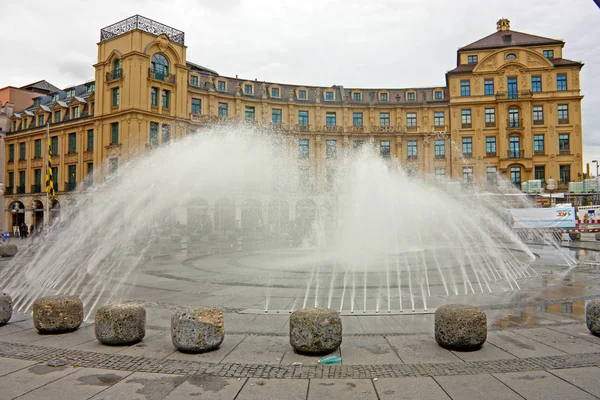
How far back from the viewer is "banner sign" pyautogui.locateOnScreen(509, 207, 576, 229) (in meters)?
34.2

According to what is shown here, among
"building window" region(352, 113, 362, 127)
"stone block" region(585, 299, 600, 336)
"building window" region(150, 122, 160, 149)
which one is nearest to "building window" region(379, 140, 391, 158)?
"building window" region(352, 113, 362, 127)

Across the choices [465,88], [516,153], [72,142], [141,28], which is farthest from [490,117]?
[72,142]

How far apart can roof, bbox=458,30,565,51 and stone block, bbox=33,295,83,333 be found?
61.7 m

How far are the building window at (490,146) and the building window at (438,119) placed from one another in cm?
641

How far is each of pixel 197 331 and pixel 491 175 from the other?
56901 mm

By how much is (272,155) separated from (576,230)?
36.3m

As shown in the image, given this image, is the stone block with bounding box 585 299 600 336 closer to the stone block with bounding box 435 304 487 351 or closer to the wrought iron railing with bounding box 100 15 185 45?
the stone block with bounding box 435 304 487 351

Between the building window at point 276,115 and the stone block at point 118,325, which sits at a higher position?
the building window at point 276,115

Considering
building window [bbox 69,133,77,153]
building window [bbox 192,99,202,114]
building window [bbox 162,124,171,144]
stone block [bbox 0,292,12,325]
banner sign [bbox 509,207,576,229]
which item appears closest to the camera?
stone block [bbox 0,292,12,325]

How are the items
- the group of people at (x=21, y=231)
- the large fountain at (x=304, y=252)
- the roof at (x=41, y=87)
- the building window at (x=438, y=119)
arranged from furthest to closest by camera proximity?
1. the roof at (x=41, y=87)
2. the building window at (x=438, y=119)
3. the group of people at (x=21, y=231)
4. the large fountain at (x=304, y=252)

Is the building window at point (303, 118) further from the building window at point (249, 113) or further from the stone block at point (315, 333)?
the stone block at point (315, 333)

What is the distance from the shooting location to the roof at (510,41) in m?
56.4

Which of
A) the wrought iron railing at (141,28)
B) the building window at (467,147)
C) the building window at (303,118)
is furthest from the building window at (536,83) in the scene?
the wrought iron railing at (141,28)

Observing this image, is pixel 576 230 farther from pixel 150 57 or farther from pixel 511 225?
pixel 150 57
